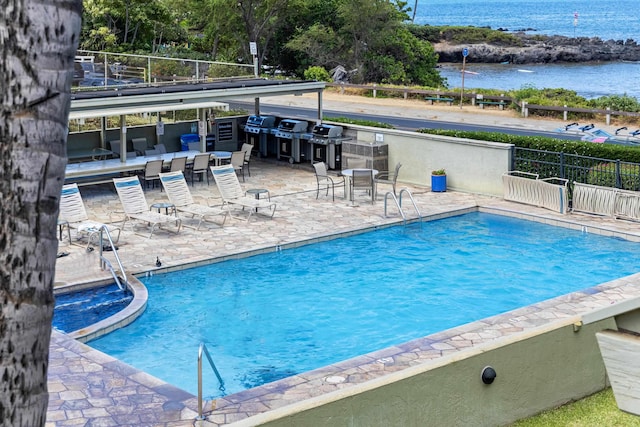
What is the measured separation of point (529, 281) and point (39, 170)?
579 inches

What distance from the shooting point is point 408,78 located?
65.6m

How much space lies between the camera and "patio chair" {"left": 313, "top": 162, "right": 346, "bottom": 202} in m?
22.4

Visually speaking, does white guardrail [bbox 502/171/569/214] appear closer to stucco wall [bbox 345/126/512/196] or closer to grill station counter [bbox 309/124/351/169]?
stucco wall [bbox 345/126/512/196]

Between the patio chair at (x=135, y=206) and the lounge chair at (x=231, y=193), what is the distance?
1414mm

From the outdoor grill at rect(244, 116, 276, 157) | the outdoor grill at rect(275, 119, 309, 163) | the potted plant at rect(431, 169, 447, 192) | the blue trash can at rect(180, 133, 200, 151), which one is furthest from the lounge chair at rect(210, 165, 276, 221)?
the outdoor grill at rect(244, 116, 276, 157)

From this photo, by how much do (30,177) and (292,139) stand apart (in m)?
23.5

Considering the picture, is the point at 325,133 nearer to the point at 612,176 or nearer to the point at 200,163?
the point at 200,163

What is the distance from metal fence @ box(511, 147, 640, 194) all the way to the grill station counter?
4.97 metres

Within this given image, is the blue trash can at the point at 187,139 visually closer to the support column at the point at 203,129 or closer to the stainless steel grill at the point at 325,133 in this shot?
the support column at the point at 203,129

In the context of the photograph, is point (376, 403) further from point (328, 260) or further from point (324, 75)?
point (324, 75)

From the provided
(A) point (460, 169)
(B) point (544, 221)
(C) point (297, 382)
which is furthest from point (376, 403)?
(A) point (460, 169)

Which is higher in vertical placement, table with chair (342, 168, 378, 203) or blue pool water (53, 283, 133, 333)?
table with chair (342, 168, 378, 203)

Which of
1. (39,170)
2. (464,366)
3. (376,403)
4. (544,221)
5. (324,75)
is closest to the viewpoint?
(39,170)

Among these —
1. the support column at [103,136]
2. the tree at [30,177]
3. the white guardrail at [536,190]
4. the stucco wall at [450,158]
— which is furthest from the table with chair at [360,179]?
the tree at [30,177]
